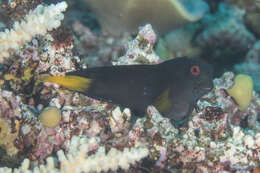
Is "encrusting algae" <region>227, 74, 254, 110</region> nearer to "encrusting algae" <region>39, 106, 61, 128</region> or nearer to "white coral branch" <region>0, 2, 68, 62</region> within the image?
"encrusting algae" <region>39, 106, 61, 128</region>

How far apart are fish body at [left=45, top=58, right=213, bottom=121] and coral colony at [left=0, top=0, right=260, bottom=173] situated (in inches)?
6.9

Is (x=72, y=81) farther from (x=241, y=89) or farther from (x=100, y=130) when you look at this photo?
(x=241, y=89)

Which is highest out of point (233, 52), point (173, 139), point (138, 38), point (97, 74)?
point (233, 52)

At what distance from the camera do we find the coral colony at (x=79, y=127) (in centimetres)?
261

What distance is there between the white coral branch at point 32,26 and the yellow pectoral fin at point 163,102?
159cm

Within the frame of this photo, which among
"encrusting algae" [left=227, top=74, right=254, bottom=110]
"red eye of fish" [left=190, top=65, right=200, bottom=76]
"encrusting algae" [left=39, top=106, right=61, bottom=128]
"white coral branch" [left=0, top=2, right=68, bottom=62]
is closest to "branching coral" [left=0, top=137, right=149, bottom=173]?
"encrusting algae" [left=39, top=106, right=61, bottom=128]

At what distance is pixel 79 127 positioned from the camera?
3047mm

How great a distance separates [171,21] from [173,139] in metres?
4.27

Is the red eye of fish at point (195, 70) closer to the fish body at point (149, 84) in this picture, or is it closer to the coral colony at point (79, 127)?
the fish body at point (149, 84)

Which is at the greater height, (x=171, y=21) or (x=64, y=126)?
(x=171, y=21)

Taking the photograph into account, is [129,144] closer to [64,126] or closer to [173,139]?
[173,139]

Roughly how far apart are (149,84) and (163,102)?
0.31 meters

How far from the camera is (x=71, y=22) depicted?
6.90 meters

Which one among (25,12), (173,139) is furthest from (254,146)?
(25,12)
